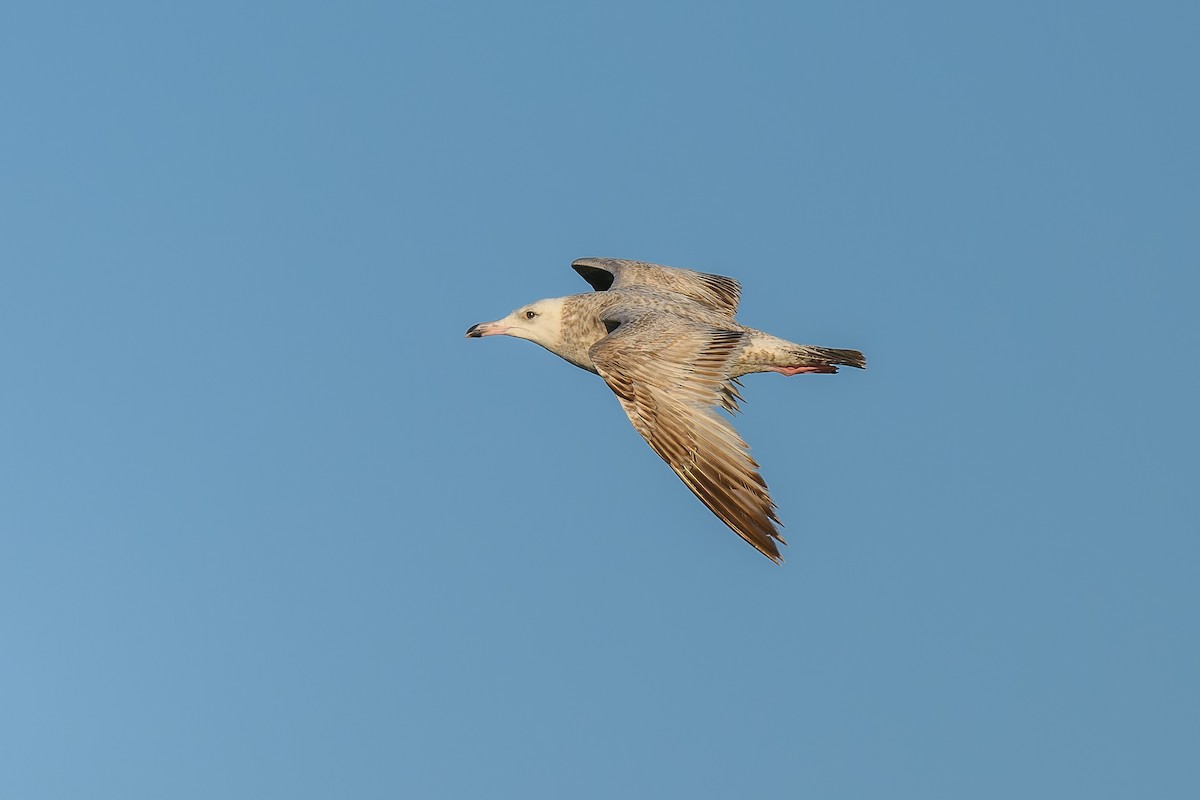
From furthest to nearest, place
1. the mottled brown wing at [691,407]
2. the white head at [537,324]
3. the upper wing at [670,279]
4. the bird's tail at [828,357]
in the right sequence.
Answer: the upper wing at [670,279], the white head at [537,324], the bird's tail at [828,357], the mottled brown wing at [691,407]

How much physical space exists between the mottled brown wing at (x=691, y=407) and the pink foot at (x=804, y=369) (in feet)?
5.46

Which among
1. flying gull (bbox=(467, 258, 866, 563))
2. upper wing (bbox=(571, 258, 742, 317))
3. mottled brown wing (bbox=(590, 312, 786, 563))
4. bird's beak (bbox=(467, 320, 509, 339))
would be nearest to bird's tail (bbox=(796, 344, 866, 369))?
flying gull (bbox=(467, 258, 866, 563))

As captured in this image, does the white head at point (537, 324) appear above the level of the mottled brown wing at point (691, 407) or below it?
above

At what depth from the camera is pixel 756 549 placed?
21188 mm

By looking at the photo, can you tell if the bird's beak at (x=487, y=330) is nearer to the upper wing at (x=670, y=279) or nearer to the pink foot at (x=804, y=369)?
the upper wing at (x=670, y=279)

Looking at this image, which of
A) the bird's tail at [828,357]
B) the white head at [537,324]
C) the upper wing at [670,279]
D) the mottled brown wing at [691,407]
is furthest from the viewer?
the upper wing at [670,279]

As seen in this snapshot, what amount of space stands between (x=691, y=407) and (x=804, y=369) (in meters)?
5.22

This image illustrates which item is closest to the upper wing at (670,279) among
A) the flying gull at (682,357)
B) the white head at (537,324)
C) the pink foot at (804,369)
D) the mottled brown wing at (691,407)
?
the flying gull at (682,357)

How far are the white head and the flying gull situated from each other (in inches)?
0.7

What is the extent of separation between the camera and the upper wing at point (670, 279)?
3161cm

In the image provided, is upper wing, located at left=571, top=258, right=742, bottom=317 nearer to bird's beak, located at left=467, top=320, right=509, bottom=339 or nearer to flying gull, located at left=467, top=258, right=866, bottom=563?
flying gull, located at left=467, top=258, right=866, bottom=563

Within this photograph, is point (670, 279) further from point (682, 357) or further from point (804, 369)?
point (682, 357)

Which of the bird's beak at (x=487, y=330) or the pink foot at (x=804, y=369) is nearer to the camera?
the pink foot at (x=804, y=369)

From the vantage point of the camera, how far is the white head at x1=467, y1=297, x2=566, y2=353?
93.0ft
